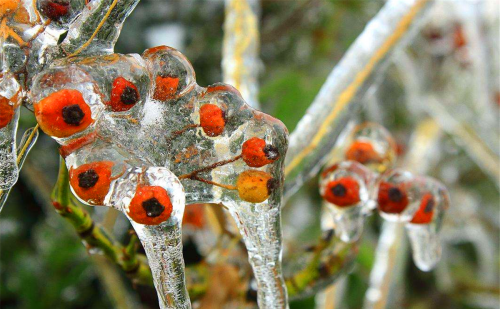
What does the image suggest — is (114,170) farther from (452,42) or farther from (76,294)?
(452,42)

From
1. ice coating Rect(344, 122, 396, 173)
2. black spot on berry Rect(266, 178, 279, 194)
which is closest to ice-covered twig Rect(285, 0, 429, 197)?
ice coating Rect(344, 122, 396, 173)

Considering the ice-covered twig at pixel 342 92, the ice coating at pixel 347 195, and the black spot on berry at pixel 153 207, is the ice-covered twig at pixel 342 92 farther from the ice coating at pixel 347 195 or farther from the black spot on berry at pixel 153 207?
the black spot on berry at pixel 153 207

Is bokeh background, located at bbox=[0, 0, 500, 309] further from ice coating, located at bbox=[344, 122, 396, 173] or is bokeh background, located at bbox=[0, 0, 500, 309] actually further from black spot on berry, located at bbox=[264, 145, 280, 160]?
black spot on berry, located at bbox=[264, 145, 280, 160]

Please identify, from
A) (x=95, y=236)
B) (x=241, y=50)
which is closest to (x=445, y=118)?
(x=241, y=50)

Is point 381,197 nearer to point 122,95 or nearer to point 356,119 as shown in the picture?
point 122,95

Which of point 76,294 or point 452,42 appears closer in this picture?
point 76,294

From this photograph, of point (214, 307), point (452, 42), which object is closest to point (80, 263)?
point (214, 307)

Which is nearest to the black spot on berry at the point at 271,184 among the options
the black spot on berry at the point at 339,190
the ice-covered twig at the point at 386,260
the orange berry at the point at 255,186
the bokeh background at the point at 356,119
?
the orange berry at the point at 255,186
